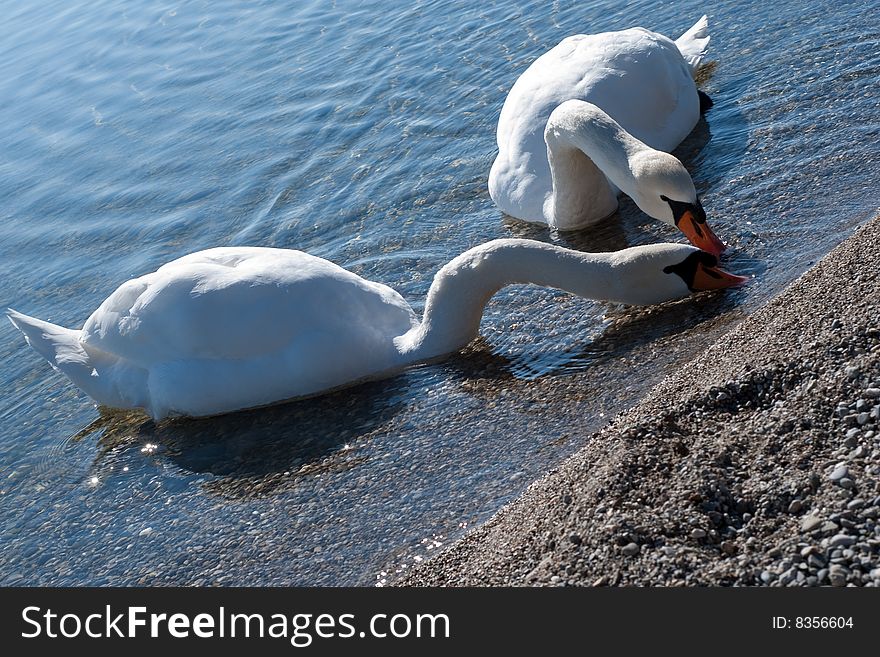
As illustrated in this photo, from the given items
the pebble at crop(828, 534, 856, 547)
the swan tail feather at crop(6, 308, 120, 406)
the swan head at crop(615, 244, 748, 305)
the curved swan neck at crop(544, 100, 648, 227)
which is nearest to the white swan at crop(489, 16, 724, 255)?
the curved swan neck at crop(544, 100, 648, 227)

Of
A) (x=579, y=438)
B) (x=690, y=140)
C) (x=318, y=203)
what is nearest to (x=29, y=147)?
(x=318, y=203)

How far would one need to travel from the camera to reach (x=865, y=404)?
4.36m

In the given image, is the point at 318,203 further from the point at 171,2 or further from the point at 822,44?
the point at 171,2

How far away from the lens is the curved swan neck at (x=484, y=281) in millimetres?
6844

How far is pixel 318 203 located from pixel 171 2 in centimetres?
1111

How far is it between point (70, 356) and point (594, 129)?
12.6 feet

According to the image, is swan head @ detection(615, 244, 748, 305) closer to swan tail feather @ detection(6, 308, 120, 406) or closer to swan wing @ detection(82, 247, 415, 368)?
swan wing @ detection(82, 247, 415, 368)

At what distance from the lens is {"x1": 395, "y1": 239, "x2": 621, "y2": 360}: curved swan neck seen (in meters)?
6.84

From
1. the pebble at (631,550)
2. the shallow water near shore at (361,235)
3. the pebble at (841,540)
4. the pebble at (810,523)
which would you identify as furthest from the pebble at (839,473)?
the shallow water near shore at (361,235)

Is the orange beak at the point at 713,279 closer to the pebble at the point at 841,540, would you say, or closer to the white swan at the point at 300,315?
the white swan at the point at 300,315

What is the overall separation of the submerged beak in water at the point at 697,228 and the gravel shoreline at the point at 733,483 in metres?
1.34

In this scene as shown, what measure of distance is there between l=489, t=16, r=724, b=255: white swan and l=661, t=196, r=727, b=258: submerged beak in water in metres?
0.07

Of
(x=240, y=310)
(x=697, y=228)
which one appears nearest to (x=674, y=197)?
(x=697, y=228)

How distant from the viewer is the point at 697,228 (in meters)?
6.96
